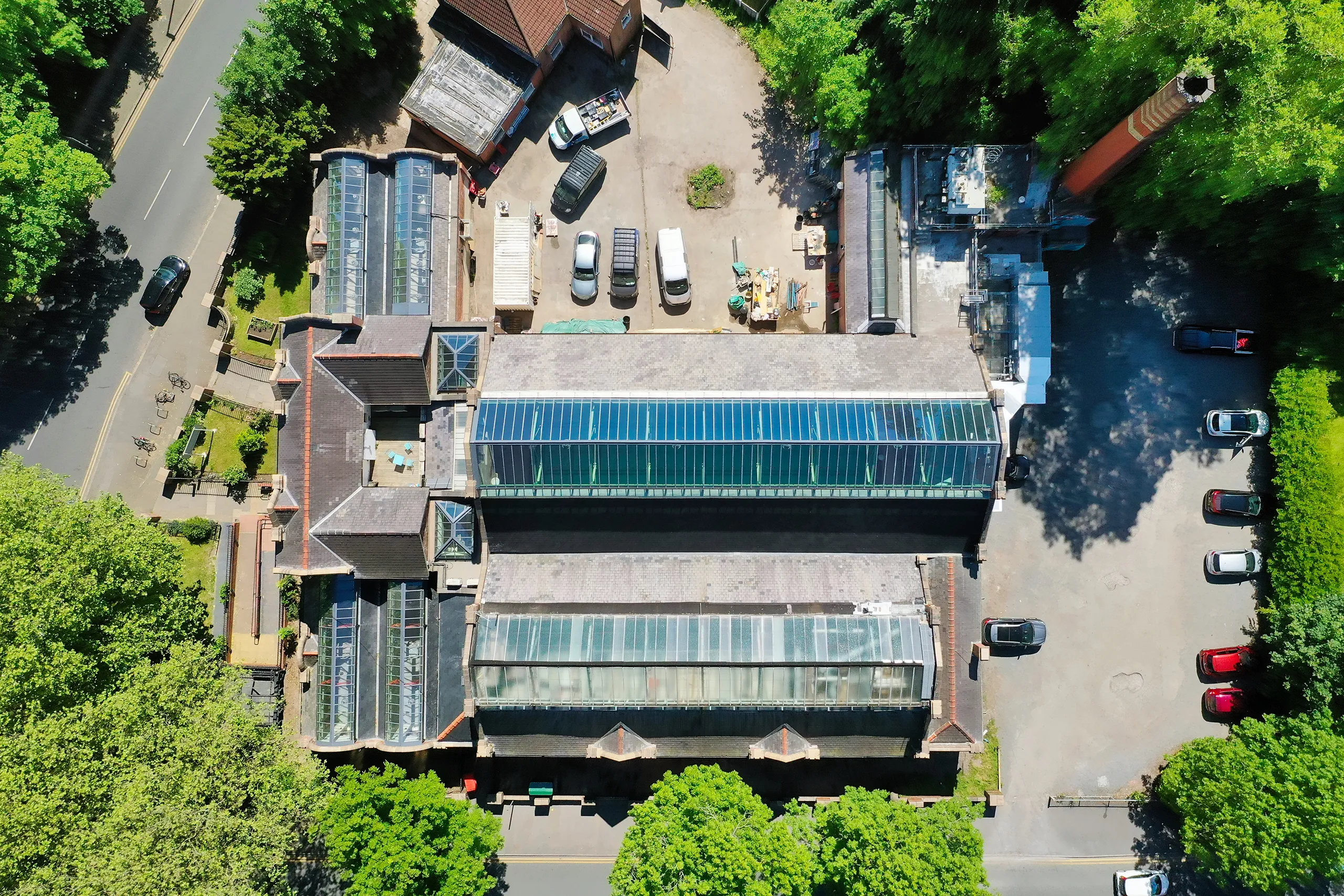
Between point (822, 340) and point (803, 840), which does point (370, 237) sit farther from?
point (803, 840)

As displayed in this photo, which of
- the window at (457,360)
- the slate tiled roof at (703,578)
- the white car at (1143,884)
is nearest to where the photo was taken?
the slate tiled roof at (703,578)

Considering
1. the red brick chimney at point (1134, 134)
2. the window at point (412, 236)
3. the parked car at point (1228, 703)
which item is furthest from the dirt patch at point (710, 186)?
the parked car at point (1228, 703)

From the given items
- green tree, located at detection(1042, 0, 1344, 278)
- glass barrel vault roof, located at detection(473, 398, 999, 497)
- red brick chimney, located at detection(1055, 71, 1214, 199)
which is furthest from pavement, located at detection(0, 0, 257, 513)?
red brick chimney, located at detection(1055, 71, 1214, 199)

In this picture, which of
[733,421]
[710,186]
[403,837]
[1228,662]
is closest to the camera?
[733,421]

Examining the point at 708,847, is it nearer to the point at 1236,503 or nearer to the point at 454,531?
the point at 454,531

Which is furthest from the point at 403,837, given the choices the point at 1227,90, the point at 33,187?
the point at 1227,90

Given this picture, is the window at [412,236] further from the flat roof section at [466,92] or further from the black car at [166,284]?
the black car at [166,284]

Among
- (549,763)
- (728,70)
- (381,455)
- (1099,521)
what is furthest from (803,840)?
(728,70)
